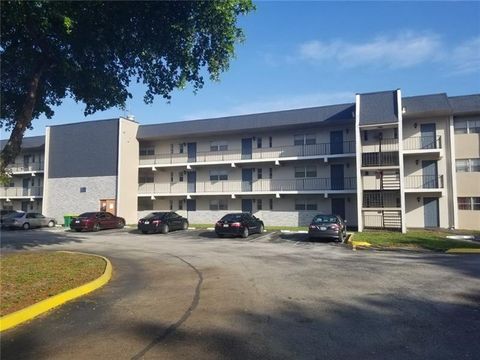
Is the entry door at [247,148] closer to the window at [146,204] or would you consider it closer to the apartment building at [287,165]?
the apartment building at [287,165]

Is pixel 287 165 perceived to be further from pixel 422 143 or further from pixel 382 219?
pixel 422 143

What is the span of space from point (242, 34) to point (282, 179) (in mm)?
20486

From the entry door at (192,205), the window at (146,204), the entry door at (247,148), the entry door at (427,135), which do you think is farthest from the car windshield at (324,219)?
the window at (146,204)

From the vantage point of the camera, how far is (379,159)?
28672 millimetres

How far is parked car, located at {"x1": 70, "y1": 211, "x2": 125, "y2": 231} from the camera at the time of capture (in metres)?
29.5

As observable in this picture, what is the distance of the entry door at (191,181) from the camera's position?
36750 millimetres

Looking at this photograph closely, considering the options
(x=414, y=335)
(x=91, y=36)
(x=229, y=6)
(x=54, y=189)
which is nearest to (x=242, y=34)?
(x=229, y=6)

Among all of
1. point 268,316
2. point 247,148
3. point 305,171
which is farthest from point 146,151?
point 268,316

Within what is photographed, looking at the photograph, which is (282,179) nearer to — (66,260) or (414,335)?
(66,260)

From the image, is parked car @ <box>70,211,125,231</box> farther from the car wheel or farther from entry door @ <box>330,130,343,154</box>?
entry door @ <box>330,130,343,154</box>

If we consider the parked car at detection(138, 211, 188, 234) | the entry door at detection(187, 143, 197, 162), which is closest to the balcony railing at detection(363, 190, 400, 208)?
the parked car at detection(138, 211, 188, 234)

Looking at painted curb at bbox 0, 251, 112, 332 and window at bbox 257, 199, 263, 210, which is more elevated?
window at bbox 257, 199, 263, 210

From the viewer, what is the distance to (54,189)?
38.8m

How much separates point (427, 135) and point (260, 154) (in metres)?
12.8
